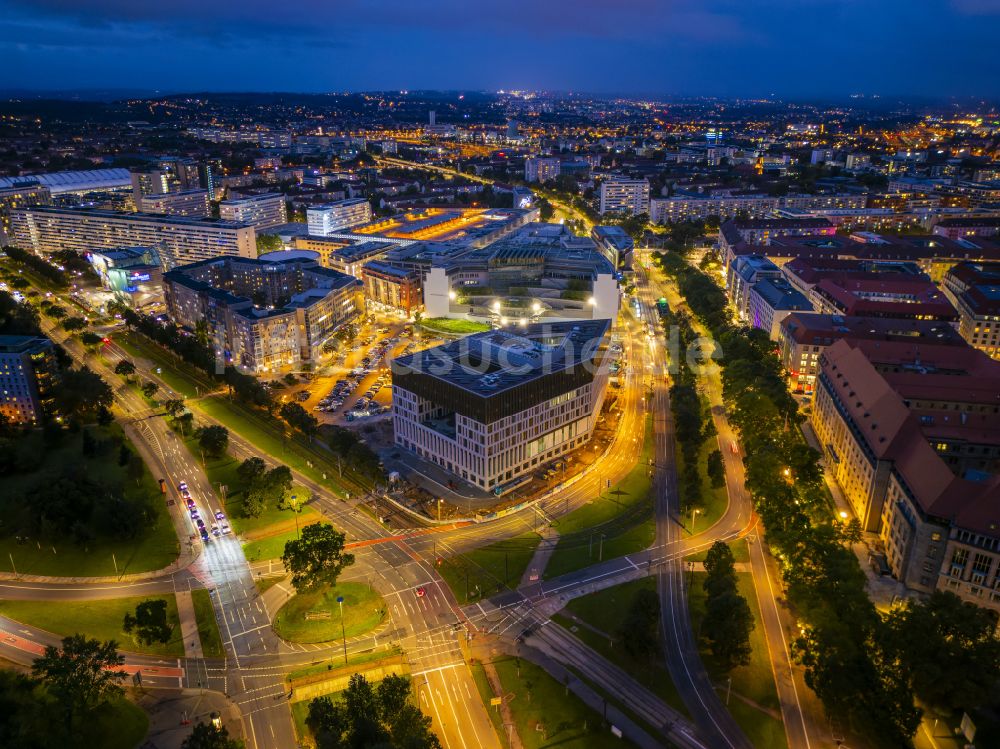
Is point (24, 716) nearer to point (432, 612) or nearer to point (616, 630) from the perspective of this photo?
point (432, 612)

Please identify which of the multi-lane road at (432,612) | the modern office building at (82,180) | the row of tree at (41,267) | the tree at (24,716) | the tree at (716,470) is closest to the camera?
the tree at (24,716)

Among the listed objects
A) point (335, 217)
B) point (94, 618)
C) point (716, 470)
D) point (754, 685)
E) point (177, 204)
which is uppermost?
point (177, 204)

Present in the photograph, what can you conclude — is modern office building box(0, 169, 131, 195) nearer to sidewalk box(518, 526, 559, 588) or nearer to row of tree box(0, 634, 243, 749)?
row of tree box(0, 634, 243, 749)

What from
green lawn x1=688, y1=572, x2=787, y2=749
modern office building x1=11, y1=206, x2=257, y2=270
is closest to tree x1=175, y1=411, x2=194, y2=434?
green lawn x1=688, y1=572, x2=787, y2=749

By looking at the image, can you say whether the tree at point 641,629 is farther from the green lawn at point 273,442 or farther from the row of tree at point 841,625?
the green lawn at point 273,442

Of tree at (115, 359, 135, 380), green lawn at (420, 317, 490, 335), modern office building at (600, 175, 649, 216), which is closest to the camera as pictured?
tree at (115, 359, 135, 380)

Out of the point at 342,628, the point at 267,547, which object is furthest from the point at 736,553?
the point at 267,547

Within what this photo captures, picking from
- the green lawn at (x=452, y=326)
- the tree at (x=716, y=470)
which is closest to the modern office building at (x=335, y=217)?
the green lawn at (x=452, y=326)
